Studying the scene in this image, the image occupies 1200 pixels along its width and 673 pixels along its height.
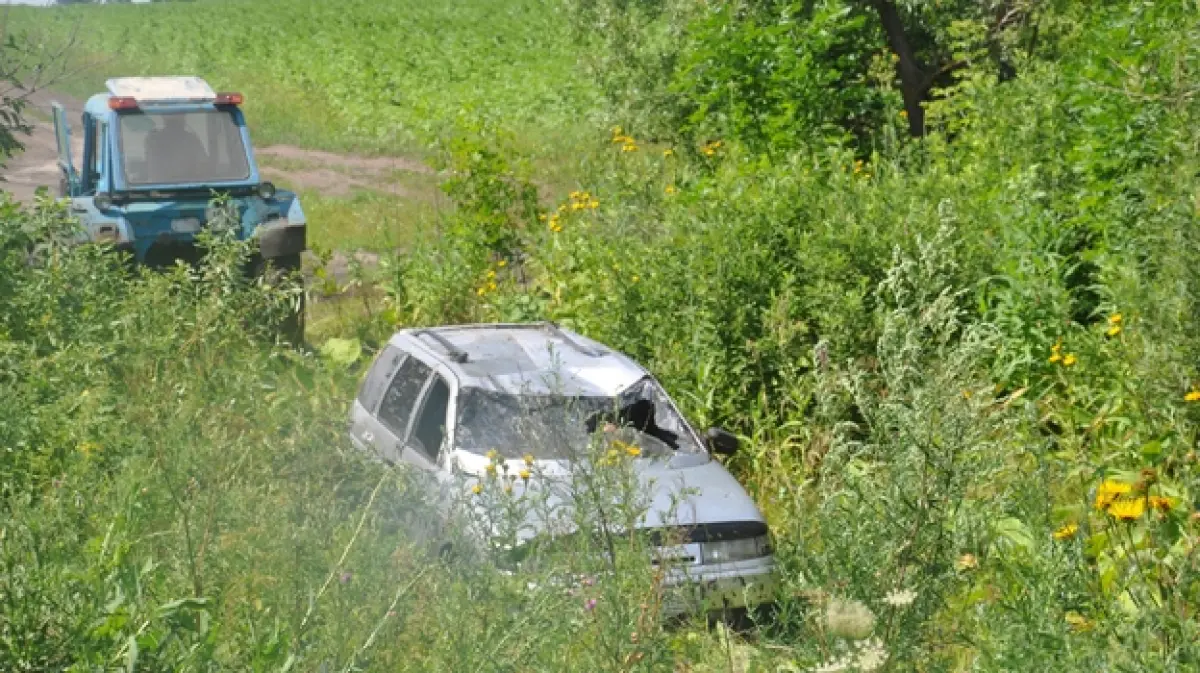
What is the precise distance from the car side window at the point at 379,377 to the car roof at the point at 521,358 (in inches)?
2.8

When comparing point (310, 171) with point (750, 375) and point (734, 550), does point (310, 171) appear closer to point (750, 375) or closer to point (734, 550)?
point (750, 375)

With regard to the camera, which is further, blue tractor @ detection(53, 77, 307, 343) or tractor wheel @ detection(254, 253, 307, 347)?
blue tractor @ detection(53, 77, 307, 343)

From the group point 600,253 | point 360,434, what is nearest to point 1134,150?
point 600,253

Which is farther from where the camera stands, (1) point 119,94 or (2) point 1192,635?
(1) point 119,94

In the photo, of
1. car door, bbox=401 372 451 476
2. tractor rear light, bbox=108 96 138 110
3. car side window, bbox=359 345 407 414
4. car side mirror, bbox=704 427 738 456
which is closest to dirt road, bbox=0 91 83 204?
tractor rear light, bbox=108 96 138 110

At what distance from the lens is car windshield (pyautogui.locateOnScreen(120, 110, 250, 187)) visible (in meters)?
13.9

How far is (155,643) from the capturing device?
3480 millimetres

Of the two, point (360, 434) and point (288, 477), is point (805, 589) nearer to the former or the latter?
point (288, 477)

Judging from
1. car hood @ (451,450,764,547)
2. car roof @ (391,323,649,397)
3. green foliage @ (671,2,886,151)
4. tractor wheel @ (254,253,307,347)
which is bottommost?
tractor wheel @ (254,253,307,347)

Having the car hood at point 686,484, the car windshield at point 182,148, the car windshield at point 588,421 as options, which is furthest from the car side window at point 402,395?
the car windshield at point 182,148

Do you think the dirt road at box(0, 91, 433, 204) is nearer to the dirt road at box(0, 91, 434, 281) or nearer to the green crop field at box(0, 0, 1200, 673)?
the dirt road at box(0, 91, 434, 281)

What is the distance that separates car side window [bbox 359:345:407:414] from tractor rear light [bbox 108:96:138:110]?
594cm

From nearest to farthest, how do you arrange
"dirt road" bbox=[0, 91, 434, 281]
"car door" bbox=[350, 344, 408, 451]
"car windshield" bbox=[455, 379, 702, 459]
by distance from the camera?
"car windshield" bbox=[455, 379, 702, 459] < "car door" bbox=[350, 344, 408, 451] < "dirt road" bbox=[0, 91, 434, 281]

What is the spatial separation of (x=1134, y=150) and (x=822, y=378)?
5813mm
